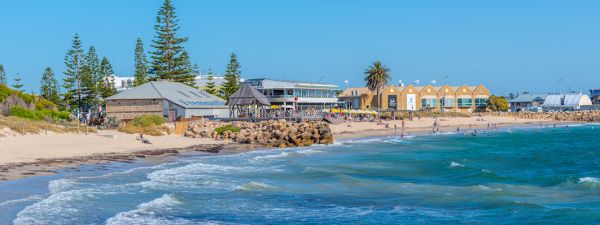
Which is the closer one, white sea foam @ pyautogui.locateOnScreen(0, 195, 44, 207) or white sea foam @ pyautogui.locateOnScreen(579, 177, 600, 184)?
white sea foam @ pyautogui.locateOnScreen(0, 195, 44, 207)

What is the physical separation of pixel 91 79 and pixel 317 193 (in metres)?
51.3

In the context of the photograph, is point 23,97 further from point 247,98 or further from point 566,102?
point 566,102

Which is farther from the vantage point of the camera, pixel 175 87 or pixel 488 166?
pixel 175 87

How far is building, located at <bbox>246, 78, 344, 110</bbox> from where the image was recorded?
252 ft

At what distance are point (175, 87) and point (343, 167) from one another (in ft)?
99.9

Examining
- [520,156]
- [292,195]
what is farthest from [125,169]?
[520,156]

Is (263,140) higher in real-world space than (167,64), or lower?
lower

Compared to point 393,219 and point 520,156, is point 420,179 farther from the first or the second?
point 520,156

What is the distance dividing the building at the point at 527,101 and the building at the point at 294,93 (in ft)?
165

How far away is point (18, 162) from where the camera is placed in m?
22.9

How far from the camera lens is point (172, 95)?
50.9 metres

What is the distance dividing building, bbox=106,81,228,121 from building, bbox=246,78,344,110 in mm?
24634

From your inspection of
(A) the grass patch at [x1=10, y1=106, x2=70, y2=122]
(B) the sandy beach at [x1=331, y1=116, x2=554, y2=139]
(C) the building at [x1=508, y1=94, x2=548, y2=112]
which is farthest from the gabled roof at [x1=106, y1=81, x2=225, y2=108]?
(C) the building at [x1=508, y1=94, x2=548, y2=112]

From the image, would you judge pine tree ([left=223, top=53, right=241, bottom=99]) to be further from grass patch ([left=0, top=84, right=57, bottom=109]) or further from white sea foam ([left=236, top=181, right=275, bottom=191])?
white sea foam ([left=236, top=181, right=275, bottom=191])
